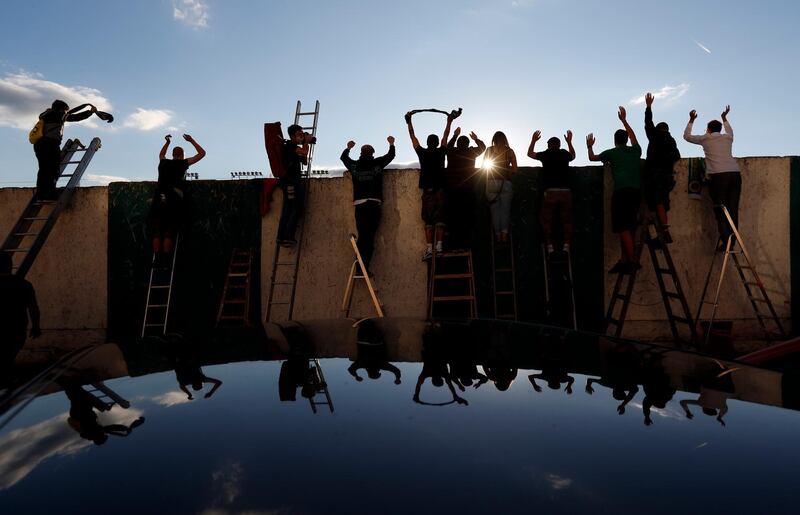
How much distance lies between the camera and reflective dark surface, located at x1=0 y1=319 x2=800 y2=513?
79 centimetres

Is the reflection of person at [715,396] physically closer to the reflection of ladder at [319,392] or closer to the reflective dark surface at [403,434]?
the reflective dark surface at [403,434]

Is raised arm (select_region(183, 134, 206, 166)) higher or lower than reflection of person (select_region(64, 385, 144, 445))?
higher

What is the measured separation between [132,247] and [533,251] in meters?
6.91

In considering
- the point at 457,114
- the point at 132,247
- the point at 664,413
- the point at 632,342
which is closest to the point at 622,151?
the point at 457,114

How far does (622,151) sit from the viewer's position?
21.7 ft

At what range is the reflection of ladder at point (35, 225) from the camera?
282 inches

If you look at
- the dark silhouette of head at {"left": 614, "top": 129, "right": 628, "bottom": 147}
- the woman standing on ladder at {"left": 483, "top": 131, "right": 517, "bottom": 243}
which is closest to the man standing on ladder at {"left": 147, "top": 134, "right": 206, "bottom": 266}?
the woman standing on ladder at {"left": 483, "top": 131, "right": 517, "bottom": 243}

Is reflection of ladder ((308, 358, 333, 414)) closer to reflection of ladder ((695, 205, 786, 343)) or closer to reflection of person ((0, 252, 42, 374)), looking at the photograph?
reflection of person ((0, 252, 42, 374))

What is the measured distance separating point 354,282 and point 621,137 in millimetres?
4760

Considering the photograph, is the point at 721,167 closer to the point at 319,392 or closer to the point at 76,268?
the point at 319,392

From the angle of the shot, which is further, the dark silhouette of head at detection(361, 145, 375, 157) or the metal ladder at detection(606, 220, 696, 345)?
the dark silhouette of head at detection(361, 145, 375, 157)

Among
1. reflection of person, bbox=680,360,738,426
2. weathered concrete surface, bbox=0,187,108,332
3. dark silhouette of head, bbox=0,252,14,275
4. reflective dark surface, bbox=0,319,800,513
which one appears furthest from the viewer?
weathered concrete surface, bbox=0,187,108,332

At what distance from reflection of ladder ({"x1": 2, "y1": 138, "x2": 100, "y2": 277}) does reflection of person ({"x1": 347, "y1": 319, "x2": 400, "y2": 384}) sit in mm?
7615

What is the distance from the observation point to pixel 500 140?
7098 mm
